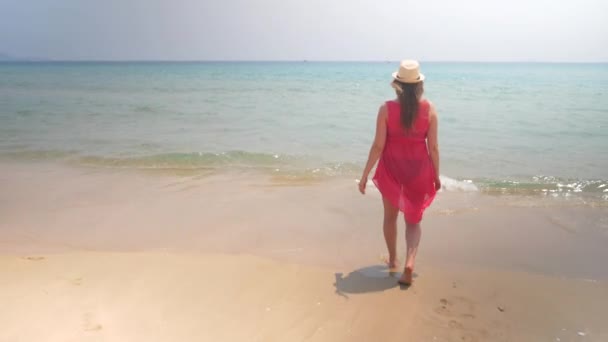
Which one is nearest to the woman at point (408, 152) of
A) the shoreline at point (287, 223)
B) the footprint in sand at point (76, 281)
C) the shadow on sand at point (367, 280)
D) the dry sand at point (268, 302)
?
the shadow on sand at point (367, 280)

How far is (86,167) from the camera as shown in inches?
307

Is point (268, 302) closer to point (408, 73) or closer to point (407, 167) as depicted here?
point (407, 167)

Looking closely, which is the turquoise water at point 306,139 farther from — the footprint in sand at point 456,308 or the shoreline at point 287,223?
the footprint in sand at point 456,308

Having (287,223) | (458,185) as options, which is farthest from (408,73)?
(458,185)

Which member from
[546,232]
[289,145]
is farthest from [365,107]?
[546,232]

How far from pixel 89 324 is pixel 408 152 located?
2462mm

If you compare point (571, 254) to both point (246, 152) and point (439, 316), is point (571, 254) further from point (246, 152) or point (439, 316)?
point (246, 152)

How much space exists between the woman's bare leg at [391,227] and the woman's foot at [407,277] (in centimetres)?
29

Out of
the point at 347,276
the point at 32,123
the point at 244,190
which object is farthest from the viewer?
the point at 32,123

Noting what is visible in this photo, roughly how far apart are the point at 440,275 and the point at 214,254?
1.99 meters

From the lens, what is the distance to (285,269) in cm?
381

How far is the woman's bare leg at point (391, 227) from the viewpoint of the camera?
11.8ft

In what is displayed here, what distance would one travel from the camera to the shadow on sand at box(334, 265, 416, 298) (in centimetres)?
349

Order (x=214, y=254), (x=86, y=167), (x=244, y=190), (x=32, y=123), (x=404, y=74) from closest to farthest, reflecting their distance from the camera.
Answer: (x=404, y=74)
(x=214, y=254)
(x=244, y=190)
(x=86, y=167)
(x=32, y=123)
